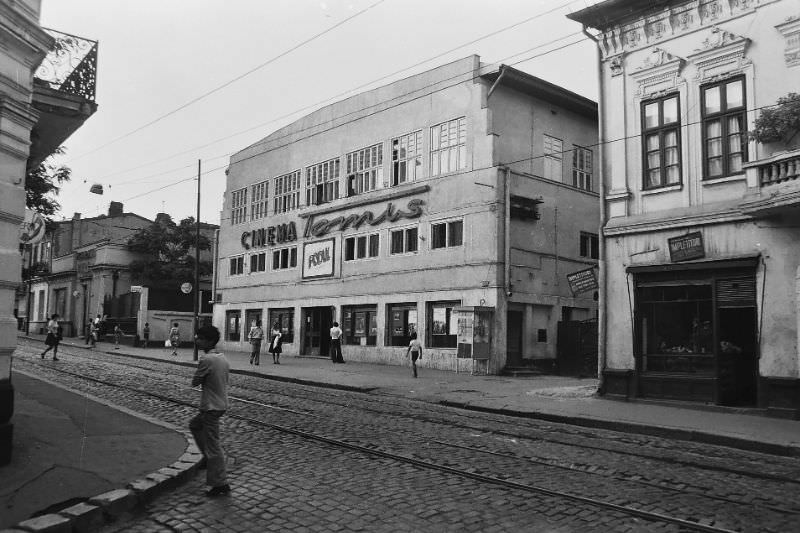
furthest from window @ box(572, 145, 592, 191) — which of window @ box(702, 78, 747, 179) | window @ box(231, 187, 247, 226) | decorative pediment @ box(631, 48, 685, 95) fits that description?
window @ box(231, 187, 247, 226)

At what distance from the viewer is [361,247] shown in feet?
101

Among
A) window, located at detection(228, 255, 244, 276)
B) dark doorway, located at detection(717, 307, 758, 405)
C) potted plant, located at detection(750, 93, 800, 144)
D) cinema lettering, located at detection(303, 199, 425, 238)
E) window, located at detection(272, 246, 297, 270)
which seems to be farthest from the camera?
window, located at detection(228, 255, 244, 276)

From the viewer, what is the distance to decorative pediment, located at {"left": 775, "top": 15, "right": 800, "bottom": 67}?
14.0 m

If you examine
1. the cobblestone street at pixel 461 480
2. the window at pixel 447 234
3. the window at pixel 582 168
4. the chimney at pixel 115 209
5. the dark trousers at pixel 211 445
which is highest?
the chimney at pixel 115 209

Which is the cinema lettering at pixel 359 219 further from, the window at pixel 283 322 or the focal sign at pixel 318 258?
the window at pixel 283 322

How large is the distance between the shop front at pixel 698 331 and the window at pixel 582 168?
12.8 meters

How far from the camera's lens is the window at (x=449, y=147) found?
85.9ft

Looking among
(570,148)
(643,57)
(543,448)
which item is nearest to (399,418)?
(543,448)

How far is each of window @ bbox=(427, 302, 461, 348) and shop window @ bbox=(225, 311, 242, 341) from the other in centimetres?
1659

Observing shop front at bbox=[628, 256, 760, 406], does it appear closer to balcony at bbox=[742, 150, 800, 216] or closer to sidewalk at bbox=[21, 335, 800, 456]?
sidewalk at bbox=[21, 335, 800, 456]

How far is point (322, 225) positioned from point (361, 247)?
3.30 metres

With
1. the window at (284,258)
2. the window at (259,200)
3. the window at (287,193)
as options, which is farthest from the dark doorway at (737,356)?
the window at (259,200)

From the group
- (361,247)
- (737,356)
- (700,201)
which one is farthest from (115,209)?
(737,356)

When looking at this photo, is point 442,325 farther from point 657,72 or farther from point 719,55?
point 719,55
